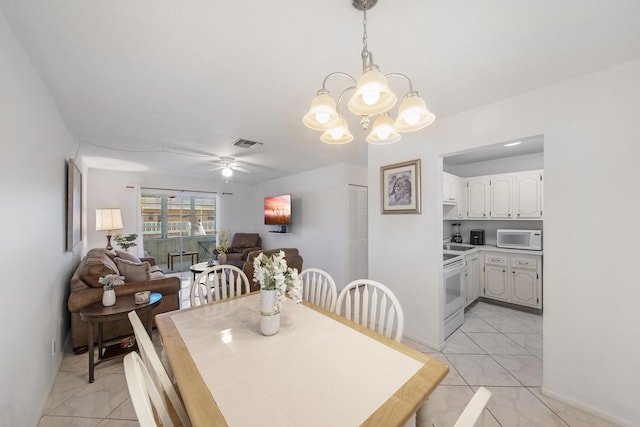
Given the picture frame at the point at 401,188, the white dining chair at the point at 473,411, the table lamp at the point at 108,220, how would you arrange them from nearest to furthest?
the white dining chair at the point at 473,411
the picture frame at the point at 401,188
the table lamp at the point at 108,220

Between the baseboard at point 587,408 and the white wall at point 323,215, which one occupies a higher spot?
the white wall at point 323,215

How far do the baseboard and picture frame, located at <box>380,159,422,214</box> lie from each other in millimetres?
1715

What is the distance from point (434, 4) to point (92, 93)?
2451 millimetres

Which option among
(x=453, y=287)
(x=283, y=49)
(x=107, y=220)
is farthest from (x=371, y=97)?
(x=107, y=220)

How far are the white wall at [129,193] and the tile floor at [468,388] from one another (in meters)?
3.20

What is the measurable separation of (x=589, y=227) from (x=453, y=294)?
4.78 ft

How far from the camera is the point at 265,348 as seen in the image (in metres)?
1.24

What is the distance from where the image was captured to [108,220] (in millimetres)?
4406

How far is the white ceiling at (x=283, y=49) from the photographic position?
3.76 ft

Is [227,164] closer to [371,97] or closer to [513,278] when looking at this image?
[371,97]

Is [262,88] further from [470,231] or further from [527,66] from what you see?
[470,231]

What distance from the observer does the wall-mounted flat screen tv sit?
5242 millimetres

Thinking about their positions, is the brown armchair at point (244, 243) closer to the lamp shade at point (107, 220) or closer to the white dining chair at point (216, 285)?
the lamp shade at point (107, 220)

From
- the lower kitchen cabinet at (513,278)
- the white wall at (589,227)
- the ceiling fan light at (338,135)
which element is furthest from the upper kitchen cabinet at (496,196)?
the ceiling fan light at (338,135)
